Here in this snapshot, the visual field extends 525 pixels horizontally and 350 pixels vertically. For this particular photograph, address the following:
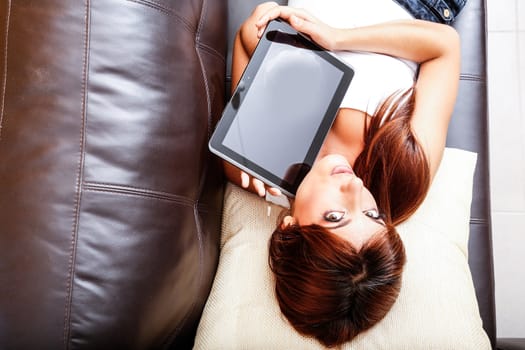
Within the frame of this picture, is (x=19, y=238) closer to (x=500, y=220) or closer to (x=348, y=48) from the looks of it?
(x=348, y=48)

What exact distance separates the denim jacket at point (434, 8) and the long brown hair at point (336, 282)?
561mm

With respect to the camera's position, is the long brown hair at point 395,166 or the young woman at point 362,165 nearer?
the young woman at point 362,165

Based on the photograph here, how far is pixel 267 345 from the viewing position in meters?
0.89

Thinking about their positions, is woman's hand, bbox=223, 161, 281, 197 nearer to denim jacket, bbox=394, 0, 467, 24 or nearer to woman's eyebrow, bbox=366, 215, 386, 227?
woman's eyebrow, bbox=366, 215, 386, 227

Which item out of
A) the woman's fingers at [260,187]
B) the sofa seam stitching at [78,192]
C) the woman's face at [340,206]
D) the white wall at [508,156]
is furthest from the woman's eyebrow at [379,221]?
the white wall at [508,156]

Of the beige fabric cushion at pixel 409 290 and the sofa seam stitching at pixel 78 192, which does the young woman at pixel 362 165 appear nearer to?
the beige fabric cushion at pixel 409 290

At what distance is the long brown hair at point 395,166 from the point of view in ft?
Result: 3.14

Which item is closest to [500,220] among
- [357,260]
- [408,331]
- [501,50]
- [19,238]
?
[501,50]

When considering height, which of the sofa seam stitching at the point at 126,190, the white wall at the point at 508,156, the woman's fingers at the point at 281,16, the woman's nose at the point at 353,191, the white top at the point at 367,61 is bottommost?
the white wall at the point at 508,156

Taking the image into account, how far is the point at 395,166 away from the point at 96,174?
0.61 m

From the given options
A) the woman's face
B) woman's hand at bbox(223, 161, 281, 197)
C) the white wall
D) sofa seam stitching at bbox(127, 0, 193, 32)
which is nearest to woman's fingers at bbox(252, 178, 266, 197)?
woman's hand at bbox(223, 161, 281, 197)

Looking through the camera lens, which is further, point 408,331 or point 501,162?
point 501,162

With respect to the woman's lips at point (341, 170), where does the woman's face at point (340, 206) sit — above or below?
below

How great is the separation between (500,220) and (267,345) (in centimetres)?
100
